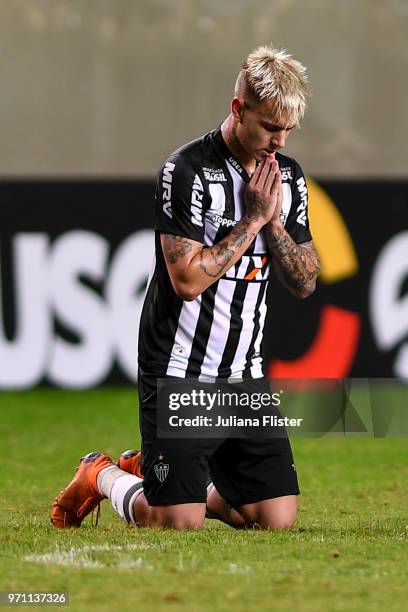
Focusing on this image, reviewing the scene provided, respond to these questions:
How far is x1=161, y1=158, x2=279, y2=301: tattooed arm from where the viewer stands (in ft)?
17.4

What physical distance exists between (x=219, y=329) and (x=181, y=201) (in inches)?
22.0

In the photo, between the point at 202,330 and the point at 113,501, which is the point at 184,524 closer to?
the point at 113,501

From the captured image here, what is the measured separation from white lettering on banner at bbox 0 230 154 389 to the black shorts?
509cm

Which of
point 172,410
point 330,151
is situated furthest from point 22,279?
point 172,410

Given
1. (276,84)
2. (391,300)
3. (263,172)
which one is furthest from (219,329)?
(391,300)

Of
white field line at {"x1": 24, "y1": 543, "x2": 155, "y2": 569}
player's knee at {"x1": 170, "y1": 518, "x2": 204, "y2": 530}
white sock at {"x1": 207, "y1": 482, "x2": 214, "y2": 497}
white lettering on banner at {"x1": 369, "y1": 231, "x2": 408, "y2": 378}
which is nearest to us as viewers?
white field line at {"x1": 24, "y1": 543, "x2": 155, "y2": 569}

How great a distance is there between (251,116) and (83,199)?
593 cm

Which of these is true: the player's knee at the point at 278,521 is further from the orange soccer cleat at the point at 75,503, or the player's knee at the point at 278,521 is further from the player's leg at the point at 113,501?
the orange soccer cleat at the point at 75,503

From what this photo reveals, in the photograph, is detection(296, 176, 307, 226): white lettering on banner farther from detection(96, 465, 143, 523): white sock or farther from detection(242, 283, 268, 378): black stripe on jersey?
detection(96, 465, 143, 523): white sock

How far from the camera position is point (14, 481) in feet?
24.0

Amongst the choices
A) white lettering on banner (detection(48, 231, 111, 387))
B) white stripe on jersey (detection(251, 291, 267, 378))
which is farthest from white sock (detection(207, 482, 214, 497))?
white lettering on banner (detection(48, 231, 111, 387))

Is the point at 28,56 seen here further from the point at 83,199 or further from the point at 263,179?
the point at 263,179

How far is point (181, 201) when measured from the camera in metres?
5.38

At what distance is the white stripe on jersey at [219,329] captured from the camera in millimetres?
5559
